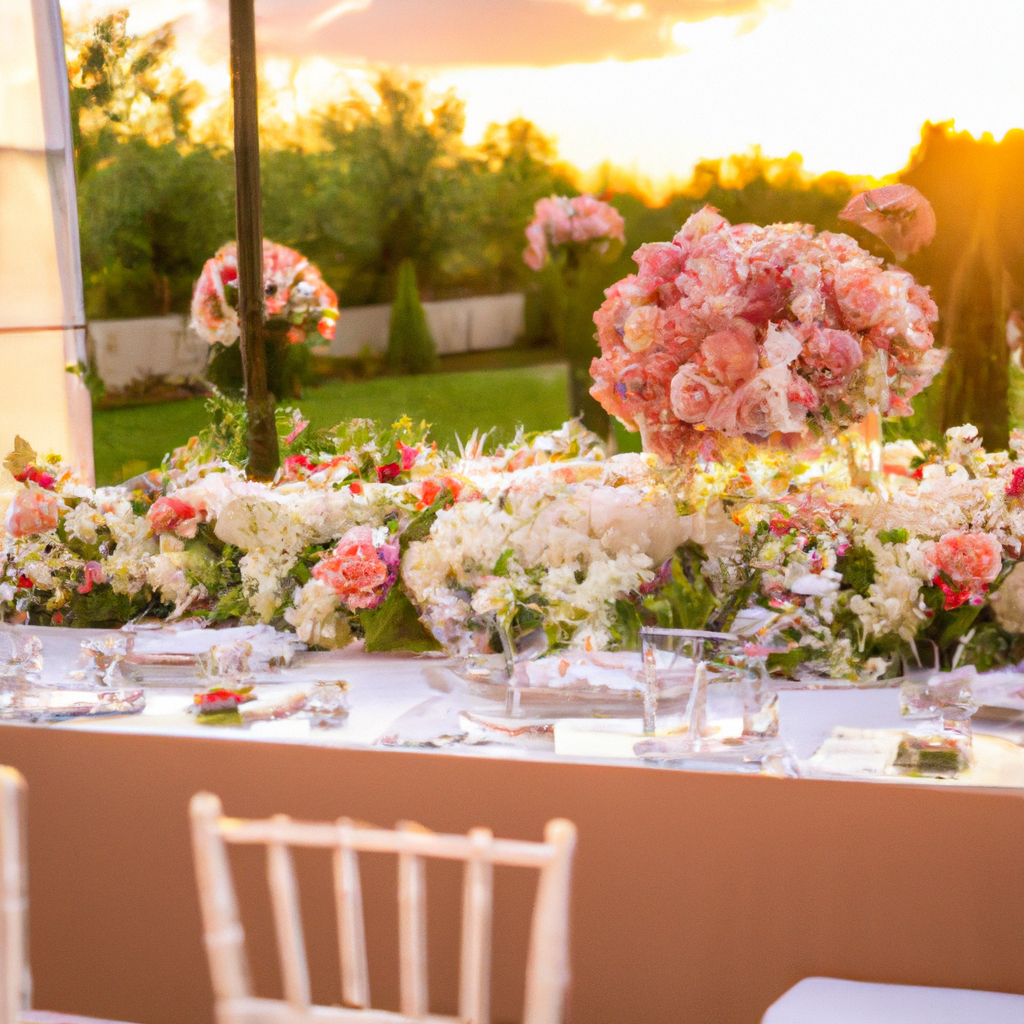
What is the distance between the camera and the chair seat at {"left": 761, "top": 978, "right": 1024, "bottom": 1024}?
45.6 inches

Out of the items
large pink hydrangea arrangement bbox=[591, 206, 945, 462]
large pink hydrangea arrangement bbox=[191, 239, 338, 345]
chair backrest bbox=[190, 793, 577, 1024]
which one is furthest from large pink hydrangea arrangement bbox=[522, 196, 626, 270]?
chair backrest bbox=[190, 793, 577, 1024]

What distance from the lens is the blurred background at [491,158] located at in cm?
184

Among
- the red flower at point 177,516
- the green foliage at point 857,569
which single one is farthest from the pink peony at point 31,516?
the green foliage at point 857,569

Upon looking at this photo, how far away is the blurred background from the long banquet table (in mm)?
683

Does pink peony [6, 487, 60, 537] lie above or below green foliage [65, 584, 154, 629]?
above

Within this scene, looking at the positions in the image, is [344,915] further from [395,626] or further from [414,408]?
[414,408]

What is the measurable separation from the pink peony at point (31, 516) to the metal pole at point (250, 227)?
0.35 metres

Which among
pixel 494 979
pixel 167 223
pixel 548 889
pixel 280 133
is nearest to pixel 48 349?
pixel 167 223

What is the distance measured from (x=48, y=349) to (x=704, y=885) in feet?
5.09

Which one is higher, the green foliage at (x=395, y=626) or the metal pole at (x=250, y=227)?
the metal pole at (x=250, y=227)

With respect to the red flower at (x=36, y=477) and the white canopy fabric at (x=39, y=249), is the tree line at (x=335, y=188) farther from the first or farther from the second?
the red flower at (x=36, y=477)

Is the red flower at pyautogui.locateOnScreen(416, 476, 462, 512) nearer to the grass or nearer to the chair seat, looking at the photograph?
the grass

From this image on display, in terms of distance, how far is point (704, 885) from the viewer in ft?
4.34

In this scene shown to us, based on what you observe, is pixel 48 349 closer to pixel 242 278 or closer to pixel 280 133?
pixel 242 278
